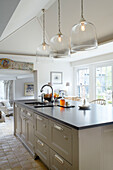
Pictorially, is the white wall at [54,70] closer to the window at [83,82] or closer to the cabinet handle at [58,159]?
the window at [83,82]

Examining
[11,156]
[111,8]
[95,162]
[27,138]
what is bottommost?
[11,156]

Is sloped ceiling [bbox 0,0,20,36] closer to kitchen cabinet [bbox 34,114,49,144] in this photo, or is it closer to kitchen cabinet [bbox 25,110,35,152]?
kitchen cabinet [bbox 34,114,49,144]

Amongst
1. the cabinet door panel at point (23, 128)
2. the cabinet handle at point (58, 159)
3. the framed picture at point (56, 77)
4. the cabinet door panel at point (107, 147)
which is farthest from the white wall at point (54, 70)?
the cabinet door panel at point (107, 147)

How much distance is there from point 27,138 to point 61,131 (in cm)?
150

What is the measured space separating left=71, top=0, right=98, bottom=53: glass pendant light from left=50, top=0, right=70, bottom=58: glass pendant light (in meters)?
0.52

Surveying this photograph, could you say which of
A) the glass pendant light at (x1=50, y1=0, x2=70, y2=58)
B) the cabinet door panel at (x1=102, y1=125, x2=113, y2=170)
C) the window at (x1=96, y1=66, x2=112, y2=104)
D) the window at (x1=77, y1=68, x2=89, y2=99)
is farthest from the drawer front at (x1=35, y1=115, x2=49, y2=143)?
the window at (x1=77, y1=68, x2=89, y2=99)

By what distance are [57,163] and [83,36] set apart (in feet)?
5.74

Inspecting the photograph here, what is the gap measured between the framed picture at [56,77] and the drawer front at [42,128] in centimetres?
407

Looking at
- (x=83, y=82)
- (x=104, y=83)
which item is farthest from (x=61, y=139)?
(x=83, y=82)

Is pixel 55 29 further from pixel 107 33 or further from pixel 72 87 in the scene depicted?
pixel 72 87

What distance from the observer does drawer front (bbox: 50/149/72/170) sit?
1.77m

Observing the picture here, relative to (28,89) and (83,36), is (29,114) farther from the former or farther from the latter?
(28,89)

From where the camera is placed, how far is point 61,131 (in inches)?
73.0

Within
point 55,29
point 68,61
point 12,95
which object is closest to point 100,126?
point 55,29
